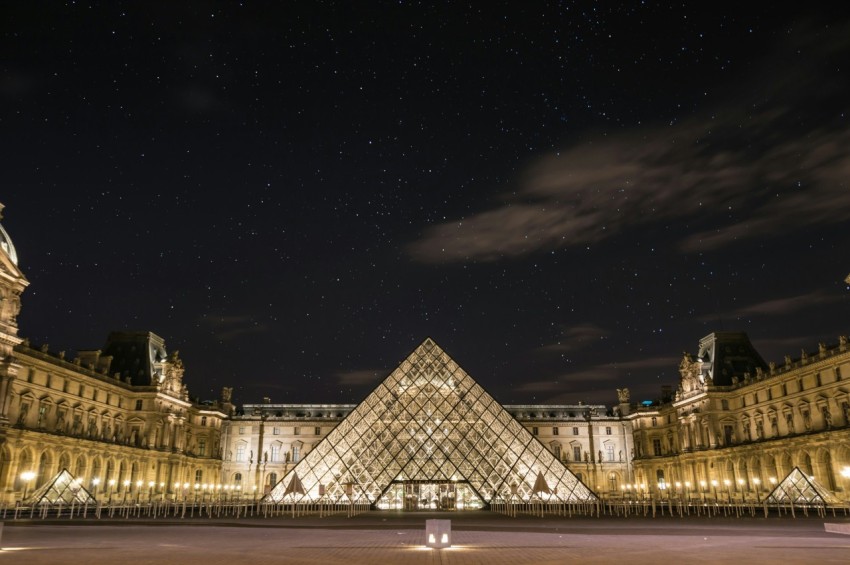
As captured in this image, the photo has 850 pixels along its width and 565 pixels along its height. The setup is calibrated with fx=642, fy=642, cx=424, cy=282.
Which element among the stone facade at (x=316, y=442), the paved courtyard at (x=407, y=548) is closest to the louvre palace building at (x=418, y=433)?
the stone facade at (x=316, y=442)

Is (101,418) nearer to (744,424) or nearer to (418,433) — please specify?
Result: (418,433)

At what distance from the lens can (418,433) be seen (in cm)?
3581

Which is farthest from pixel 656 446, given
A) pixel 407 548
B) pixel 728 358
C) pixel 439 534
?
pixel 407 548

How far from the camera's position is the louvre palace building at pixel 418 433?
109 ft

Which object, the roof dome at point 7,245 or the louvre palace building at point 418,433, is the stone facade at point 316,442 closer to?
the louvre palace building at point 418,433

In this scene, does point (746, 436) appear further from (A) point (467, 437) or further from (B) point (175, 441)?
(B) point (175, 441)

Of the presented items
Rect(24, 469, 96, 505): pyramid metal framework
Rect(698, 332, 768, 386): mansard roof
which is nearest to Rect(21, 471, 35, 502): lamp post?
Rect(24, 469, 96, 505): pyramid metal framework

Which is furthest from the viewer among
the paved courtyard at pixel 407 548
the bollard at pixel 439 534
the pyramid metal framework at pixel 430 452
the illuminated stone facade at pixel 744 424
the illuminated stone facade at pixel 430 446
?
the illuminated stone facade at pixel 744 424

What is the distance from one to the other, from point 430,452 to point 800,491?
18.2 meters

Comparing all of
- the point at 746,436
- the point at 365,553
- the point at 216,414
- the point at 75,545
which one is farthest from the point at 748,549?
the point at 216,414

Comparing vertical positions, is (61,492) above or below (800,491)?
above

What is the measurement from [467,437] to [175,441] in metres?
25.8

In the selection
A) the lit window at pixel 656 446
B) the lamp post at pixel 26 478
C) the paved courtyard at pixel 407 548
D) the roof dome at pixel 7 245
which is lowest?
the paved courtyard at pixel 407 548

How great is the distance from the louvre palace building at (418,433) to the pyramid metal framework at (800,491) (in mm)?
2820
